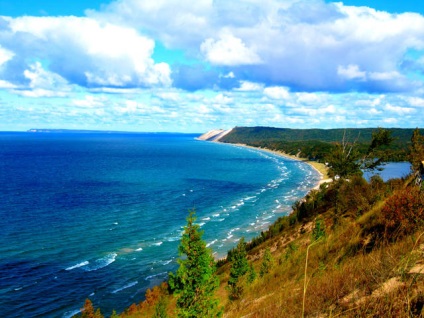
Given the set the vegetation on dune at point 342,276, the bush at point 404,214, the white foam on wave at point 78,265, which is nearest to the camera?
the vegetation on dune at point 342,276

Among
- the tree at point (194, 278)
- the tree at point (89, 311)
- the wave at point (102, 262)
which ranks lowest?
the wave at point (102, 262)

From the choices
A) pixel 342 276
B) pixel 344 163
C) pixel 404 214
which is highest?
pixel 404 214

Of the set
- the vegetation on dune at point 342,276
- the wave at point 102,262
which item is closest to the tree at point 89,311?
the vegetation on dune at point 342,276

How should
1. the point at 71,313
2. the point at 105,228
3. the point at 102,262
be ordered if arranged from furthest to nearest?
the point at 105,228
the point at 102,262
the point at 71,313

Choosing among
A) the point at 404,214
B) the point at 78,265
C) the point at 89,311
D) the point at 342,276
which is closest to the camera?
the point at 342,276

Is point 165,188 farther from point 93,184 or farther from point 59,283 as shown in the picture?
point 59,283

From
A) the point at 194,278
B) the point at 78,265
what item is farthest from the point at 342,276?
the point at 78,265

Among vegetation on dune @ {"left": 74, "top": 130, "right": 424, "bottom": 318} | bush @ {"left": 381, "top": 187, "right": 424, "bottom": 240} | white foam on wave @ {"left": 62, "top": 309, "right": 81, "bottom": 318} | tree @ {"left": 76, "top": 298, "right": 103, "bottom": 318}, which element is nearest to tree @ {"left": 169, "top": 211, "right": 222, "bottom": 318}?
vegetation on dune @ {"left": 74, "top": 130, "right": 424, "bottom": 318}

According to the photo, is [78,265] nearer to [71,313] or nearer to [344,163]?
[71,313]

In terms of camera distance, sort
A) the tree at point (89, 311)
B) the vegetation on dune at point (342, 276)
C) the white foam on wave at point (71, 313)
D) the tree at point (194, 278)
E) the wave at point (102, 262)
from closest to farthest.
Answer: the vegetation on dune at point (342, 276) < the tree at point (194, 278) < the tree at point (89, 311) < the white foam on wave at point (71, 313) < the wave at point (102, 262)

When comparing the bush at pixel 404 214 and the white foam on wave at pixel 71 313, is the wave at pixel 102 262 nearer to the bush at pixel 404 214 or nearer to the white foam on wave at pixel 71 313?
the white foam on wave at pixel 71 313

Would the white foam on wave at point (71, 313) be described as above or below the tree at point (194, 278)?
below

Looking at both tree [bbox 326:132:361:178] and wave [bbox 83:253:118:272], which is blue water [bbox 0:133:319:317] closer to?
wave [bbox 83:253:118:272]
